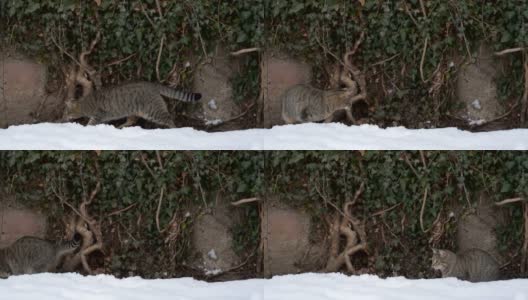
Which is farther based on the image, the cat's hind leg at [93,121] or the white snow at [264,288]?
the cat's hind leg at [93,121]

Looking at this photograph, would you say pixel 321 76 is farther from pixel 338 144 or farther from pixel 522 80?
pixel 522 80

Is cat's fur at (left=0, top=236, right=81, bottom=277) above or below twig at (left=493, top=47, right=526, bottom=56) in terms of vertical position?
below

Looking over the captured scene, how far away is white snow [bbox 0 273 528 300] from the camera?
3.70m

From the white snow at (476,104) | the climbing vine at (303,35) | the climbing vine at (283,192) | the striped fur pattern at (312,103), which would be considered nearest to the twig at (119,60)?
the climbing vine at (303,35)

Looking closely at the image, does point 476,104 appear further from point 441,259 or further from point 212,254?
point 212,254

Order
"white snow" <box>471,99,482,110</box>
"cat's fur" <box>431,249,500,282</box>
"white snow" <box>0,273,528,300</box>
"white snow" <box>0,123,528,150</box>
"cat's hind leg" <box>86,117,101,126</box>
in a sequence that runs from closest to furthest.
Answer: "white snow" <box>0,273,528,300</box>, "white snow" <box>0,123,528,150</box>, "cat's fur" <box>431,249,500,282</box>, "cat's hind leg" <box>86,117,101,126</box>, "white snow" <box>471,99,482,110</box>

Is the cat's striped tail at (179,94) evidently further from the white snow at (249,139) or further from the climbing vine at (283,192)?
the climbing vine at (283,192)

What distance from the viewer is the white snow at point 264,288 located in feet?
12.1

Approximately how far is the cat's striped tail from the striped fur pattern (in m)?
0.58

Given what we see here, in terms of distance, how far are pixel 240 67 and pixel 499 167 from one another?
1888 millimetres

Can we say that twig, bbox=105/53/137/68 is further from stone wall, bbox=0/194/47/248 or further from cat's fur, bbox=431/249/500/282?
cat's fur, bbox=431/249/500/282

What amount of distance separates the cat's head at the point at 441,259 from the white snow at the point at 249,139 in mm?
695

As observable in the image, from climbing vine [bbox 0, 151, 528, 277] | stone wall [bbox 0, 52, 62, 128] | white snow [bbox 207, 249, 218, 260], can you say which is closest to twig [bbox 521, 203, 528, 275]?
climbing vine [bbox 0, 151, 528, 277]

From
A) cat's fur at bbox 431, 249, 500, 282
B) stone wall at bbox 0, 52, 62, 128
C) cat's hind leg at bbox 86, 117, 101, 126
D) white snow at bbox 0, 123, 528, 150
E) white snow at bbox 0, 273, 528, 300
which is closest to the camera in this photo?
white snow at bbox 0, 273, 528, 300
